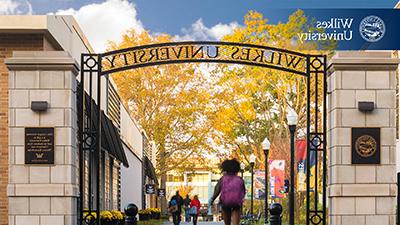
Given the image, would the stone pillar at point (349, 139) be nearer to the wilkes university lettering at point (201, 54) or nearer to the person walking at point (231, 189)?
the wilkes university lettering at point (201, 54)

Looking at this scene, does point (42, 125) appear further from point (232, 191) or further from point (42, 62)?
point (232, 191)

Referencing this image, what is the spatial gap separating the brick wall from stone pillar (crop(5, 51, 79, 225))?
325 cm

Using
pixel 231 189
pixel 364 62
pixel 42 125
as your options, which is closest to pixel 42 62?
pixel 42 125

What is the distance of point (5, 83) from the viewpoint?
21.3 metres

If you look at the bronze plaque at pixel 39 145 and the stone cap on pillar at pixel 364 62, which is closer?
the bronze plaque at pixel 39 145

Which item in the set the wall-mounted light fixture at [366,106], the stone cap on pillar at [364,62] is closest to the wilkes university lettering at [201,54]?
the stone cap on pillar at [364,62]

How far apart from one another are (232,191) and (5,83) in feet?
24.6

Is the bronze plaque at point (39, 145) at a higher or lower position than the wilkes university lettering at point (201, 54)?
lower

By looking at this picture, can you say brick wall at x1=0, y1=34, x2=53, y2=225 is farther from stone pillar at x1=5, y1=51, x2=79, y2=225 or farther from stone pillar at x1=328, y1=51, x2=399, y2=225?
stone pillar at x1=328, y1=51, x2=399, y2=225

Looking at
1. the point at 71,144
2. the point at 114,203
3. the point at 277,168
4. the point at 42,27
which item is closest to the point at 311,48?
the point at 277,168

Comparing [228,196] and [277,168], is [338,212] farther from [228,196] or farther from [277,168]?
[277,168]

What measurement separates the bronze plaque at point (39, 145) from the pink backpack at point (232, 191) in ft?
12.1

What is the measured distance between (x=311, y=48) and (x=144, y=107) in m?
16.5

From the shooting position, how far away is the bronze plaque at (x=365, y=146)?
18219mm
